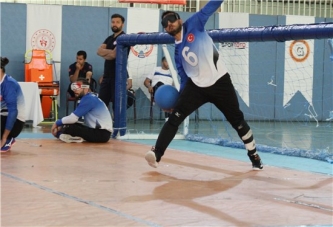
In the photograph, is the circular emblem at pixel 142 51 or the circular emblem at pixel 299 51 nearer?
the circular emblem at pixel 142 51

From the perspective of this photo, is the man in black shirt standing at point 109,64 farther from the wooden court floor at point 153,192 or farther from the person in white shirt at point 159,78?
the person in white shirt at point 159,78

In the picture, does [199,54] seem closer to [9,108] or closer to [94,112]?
[9,108]

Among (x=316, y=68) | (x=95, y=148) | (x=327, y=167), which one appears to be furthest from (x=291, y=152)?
(x=316, y=68)

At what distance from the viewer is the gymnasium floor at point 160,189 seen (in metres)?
4.53

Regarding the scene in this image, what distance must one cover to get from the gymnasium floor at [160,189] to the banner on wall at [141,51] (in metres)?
7.34

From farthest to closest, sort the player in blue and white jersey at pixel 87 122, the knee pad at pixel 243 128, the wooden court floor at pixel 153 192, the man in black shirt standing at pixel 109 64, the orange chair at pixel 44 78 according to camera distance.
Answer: the orange chair at pixel 44 78 → the man in black shirt standing at pixel 109 64 → the player in blue and white jersey at pixel 87 122 → the knee pad at pixel 243 128 → the wooden court floor at pixel 153 192

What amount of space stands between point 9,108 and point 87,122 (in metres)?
2.24

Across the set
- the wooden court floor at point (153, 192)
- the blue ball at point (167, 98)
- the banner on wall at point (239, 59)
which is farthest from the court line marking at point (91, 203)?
the banner on wall at point (239, 59)

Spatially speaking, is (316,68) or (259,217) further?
(316,68)

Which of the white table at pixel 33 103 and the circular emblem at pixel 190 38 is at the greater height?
the circular emblem at pixel 190 38

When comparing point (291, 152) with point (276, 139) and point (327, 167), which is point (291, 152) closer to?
point (327, 167)

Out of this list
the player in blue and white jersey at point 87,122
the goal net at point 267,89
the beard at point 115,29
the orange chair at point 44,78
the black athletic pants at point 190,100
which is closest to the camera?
the black athletic pants at point 190,100

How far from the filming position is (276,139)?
12.0 meters

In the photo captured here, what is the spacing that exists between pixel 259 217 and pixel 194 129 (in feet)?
31.2
